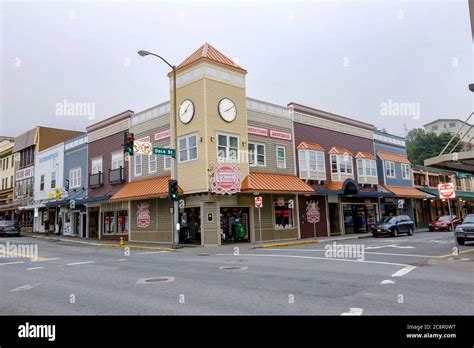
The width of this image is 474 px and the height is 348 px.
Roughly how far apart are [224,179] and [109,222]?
13.1 meters

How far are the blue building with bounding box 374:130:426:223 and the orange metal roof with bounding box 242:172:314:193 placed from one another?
12.9 m

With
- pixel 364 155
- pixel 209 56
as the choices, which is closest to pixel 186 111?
pixel 209 56

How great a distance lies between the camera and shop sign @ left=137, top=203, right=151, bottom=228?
27250mm

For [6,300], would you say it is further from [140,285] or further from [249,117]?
[249,117]

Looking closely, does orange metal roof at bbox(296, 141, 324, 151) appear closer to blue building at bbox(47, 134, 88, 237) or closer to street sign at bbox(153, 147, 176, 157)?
street sign at bbox(153, 147, 176, 157)

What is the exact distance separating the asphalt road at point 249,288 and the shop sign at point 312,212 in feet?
49.9

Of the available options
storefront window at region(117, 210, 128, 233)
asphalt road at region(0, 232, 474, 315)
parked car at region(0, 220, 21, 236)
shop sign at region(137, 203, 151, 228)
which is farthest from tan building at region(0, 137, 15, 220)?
asphalt road at region(0, 232, 474, 315)

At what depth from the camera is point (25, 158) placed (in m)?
45.5

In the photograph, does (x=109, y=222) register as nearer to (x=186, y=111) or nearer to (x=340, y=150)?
(x=186, y=111)

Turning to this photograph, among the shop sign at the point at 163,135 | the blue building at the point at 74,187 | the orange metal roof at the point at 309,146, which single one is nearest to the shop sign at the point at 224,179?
the shop sign at the point at 163,135

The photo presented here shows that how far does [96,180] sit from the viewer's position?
3297cm
